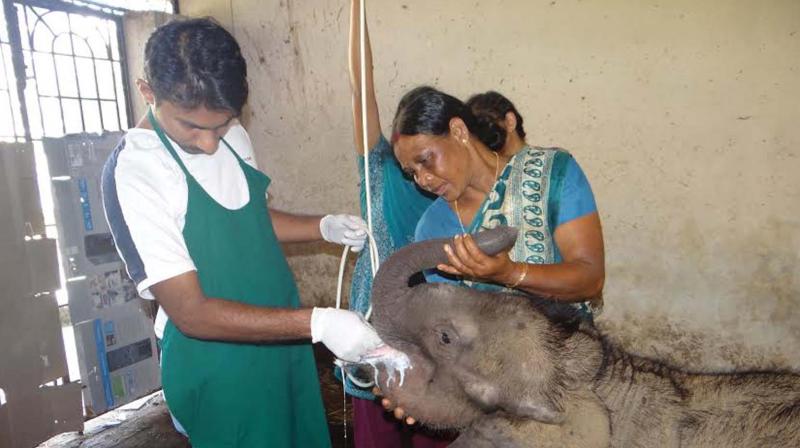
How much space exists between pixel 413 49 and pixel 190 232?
4356mm

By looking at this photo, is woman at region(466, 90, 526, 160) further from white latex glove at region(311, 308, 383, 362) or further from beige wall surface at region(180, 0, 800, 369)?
beige wall surface at region(180, 0, 800, 369)

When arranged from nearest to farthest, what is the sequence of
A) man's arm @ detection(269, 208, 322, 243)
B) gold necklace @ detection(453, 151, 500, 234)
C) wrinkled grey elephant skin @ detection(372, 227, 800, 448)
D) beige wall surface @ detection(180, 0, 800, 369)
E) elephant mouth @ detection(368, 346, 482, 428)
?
wrinkled grey elephant skin @ detection(372, 227, 800, 448) < elephant mouth @ detection(368, 346, 482, 428) < gold necklace @ detection(453, 151, 500, 234) < man's arm @ detection(269, 208, 322, 243) < beige wall surface @ detection(180, 0, 800, 369)

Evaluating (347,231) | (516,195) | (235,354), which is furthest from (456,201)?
(235,354)

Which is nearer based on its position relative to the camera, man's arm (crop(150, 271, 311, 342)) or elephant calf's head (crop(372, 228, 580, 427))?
elephant calf's head (crop(372, 228, 580, 427))

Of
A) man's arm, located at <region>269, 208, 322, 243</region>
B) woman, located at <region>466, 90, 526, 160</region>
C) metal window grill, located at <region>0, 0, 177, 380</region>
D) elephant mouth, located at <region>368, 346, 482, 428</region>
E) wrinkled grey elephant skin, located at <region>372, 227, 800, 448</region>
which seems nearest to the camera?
wrinkled grey elephant skin, located at <region>372, 227, 800, 448</region>

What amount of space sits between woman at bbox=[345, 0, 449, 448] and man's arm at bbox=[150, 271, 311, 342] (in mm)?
863

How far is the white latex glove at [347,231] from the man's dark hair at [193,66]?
0.86 m

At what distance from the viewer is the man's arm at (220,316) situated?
2.00 m

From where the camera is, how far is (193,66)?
78.1 inches

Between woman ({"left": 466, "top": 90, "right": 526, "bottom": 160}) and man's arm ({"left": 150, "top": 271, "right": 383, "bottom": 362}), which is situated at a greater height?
woman ({"left": 466, "top": 90, "right": 526, "bottom": 160})

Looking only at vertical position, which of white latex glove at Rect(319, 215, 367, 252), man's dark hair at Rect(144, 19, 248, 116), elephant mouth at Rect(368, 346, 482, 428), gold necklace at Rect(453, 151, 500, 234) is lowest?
elephant mouth at Rect(368, 346, 482, 428)

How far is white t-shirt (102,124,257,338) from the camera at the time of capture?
198 centimetres

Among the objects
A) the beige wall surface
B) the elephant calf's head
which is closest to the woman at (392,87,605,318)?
the elephant calf's head

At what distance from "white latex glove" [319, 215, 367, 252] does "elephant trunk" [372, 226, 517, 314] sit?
667 millimetres
